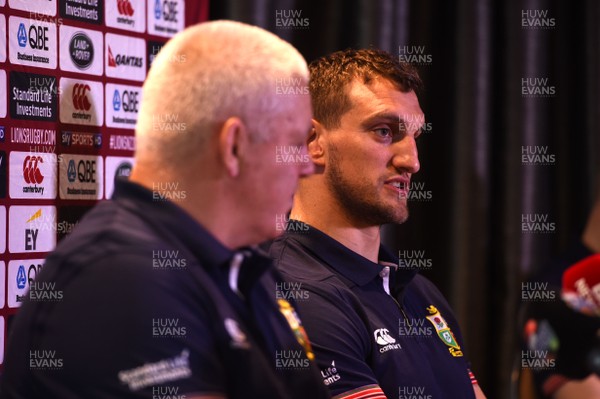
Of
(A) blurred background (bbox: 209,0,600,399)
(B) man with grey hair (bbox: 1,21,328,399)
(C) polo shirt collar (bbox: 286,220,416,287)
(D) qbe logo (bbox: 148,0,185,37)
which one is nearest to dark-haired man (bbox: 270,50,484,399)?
(C) polo shirt collar (bbox: 286,220,416,287)

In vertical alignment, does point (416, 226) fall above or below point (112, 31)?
below

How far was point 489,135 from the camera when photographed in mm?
3350

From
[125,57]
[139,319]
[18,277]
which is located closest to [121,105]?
[125,57]

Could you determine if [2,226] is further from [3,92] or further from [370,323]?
[370,323]

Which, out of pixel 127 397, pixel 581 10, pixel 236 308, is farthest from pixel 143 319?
pixel 581 10

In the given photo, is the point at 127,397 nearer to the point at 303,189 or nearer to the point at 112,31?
the point at 303,189

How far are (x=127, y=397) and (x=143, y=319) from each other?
88mm

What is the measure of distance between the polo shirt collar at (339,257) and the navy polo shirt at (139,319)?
0.69m

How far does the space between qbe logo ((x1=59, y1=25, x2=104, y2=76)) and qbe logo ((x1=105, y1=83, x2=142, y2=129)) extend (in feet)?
0.24

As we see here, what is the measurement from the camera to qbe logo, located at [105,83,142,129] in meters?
2.60

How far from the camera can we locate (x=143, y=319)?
3.23 feet

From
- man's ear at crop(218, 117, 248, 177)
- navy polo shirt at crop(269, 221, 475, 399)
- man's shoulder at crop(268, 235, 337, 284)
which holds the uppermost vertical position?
man's ear at crop(218, 117, 248, 177)

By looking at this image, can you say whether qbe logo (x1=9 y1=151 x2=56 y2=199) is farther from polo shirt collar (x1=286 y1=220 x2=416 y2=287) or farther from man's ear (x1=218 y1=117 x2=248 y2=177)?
man's ear (x1=218 y1=117 x2=248 y2=177)

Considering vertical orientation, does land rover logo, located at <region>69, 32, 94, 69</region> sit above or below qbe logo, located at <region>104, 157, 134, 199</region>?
above
